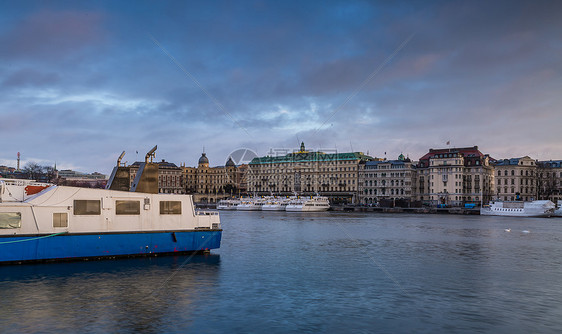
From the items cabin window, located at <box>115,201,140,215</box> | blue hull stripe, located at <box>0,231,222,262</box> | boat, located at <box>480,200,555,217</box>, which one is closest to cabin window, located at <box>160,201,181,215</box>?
blue hull stripe, located at <box>0,231,222,262</box>

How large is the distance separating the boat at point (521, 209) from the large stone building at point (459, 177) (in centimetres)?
2740

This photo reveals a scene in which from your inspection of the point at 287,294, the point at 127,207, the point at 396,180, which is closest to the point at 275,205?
the point at 396,180

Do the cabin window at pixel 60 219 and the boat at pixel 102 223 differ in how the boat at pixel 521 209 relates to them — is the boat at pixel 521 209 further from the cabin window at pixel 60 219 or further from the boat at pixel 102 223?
the cabin window at pixel 60 219

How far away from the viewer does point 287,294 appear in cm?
2661

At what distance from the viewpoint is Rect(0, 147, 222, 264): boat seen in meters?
30.2

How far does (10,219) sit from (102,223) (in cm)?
553

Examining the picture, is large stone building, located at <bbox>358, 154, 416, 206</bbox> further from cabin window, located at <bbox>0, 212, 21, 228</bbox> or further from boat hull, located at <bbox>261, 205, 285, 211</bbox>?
cabin window, located at <bbox>0, 212, 21, 228</bbox>

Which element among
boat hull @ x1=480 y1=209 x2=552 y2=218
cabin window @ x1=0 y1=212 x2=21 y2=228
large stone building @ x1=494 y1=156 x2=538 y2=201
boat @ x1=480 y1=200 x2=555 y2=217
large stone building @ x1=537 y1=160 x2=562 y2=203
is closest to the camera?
cabin window @ x1=0 y1=212 x2=21 y2=228

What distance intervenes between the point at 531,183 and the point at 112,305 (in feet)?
604

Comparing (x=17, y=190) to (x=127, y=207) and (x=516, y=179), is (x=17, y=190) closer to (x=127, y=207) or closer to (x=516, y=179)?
(x=127, y=207)

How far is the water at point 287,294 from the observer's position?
20.9 m

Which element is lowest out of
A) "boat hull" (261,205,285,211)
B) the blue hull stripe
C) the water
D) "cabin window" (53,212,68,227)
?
"boat hull" (261,205,285,211)

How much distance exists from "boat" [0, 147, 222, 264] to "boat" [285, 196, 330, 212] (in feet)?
417

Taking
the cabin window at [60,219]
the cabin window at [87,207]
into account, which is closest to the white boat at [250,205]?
the cabin window at [87,207]
